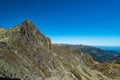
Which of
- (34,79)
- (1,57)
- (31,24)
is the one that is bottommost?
(34,79)

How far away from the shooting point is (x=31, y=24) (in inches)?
5423

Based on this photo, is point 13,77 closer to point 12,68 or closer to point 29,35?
point 12,68

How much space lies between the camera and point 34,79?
52.6m

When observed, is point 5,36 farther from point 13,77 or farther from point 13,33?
point 13,77

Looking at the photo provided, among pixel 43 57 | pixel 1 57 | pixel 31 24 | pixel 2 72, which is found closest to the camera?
pixel 2 72

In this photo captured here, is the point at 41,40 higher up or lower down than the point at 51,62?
higher up

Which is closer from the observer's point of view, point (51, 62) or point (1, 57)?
point (1, 57)

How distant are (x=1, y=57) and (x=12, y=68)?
6.30 metres

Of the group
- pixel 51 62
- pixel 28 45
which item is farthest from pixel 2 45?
pixel 51 62

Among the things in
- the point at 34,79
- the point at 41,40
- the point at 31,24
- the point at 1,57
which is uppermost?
the point at 31,24

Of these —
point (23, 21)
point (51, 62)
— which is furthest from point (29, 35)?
point (51, 62)

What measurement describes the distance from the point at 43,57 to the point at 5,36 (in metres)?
24.4

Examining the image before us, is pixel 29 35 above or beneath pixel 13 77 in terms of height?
above

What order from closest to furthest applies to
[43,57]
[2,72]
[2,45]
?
[2,72] < [2,45] < [43,57]
